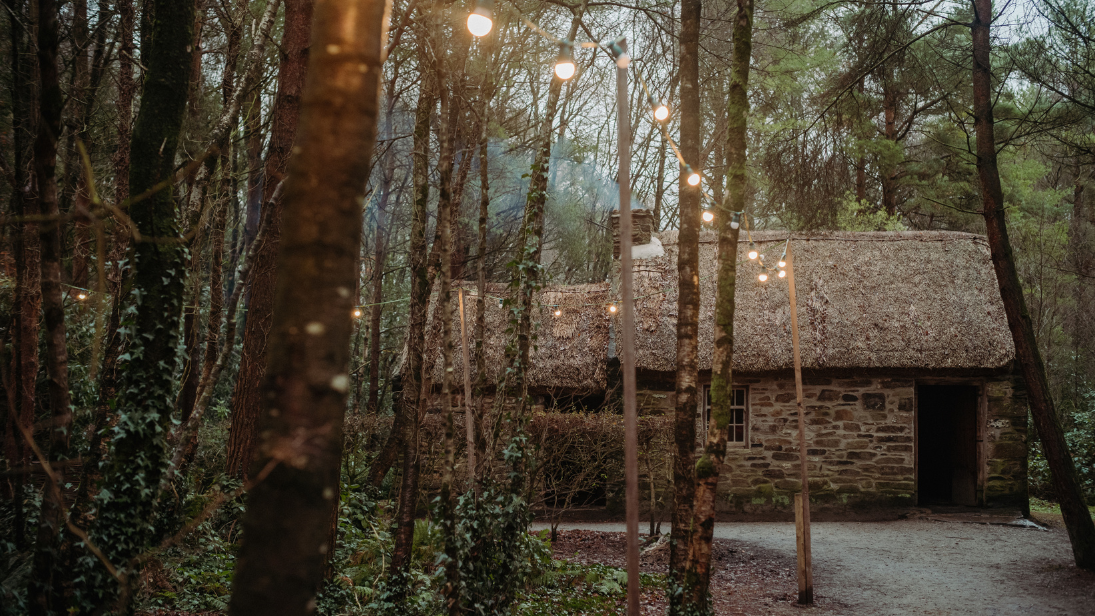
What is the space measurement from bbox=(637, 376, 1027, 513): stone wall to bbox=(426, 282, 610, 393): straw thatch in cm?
103

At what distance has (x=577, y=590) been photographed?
21.1ft

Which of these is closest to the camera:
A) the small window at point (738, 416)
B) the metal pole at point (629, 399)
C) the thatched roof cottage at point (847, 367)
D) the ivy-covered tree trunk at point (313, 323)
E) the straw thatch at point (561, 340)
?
the ivy-covered tree trunk at point (313, 323)

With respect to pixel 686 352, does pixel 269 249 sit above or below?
above

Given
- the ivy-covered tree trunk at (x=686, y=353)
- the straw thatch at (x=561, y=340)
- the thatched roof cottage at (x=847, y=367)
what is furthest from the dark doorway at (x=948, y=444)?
the ivy-covered tree trunk at (x=686, y=353)

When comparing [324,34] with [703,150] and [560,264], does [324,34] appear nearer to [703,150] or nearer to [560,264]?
[703,150]

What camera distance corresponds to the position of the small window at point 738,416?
1081 cm

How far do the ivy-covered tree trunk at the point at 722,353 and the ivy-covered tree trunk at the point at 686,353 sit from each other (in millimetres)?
170

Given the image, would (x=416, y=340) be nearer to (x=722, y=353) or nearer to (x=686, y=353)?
(x=686, y=353)

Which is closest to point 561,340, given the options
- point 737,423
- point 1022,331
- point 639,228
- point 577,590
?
point 639,228

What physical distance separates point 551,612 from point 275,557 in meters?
4.57

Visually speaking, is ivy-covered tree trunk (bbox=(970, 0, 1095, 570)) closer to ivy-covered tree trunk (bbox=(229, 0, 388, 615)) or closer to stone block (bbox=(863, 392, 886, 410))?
stone block (bbox=(863, 392, 886, 410))

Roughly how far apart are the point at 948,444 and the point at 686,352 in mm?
9785

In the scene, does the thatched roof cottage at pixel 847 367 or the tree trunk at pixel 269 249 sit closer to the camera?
the tree trunk at pixel 269 249

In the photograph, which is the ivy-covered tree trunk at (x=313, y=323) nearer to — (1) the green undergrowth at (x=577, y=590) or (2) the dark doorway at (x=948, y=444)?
(1) the green undergrowth at (x=577, y=590)
